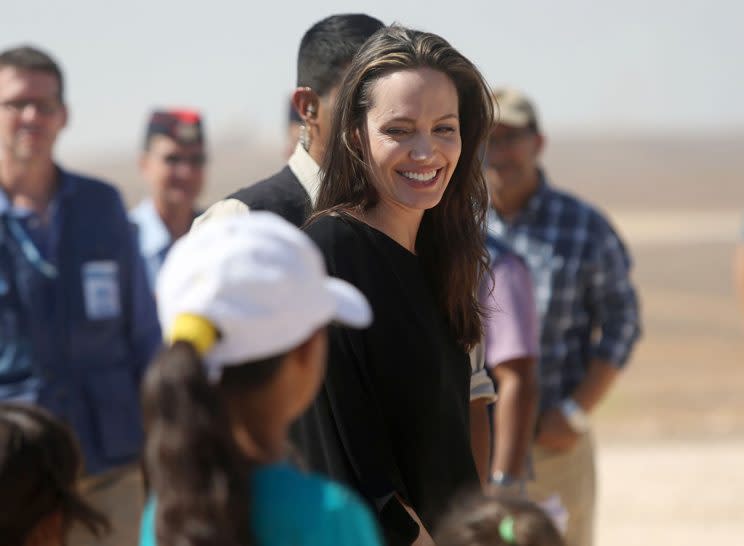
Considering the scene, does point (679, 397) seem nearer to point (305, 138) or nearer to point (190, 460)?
point (305, 138)

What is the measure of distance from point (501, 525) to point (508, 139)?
3.37 m

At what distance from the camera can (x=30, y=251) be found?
5219 mm

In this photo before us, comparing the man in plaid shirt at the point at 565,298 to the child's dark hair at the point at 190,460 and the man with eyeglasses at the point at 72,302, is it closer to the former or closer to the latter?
the man with eyeglasses at the point at 72,302

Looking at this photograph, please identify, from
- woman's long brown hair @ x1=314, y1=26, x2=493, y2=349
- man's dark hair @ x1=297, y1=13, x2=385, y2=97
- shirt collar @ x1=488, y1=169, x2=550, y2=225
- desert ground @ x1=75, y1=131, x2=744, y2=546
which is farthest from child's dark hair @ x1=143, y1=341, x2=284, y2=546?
desert ground @ x1=75, y1=131, x2=744, y2=546

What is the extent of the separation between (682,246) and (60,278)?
105 ft

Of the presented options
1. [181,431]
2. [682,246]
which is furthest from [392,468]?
[682,246]

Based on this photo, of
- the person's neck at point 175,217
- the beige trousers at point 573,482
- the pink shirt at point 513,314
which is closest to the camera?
the pink shirt at point 513,314

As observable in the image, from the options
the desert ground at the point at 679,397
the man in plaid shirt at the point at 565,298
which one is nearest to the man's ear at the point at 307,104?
the man in plaid shirt at the point at 565,298

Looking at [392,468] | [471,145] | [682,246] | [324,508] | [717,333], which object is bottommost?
[682,246]

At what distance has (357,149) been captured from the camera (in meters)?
3.11

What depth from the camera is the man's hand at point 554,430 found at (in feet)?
17.6

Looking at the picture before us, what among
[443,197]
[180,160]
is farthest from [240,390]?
[180,160]

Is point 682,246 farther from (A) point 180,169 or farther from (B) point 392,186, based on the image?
(B) point 392,186

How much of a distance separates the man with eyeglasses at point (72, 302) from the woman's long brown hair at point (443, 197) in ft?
7.46
